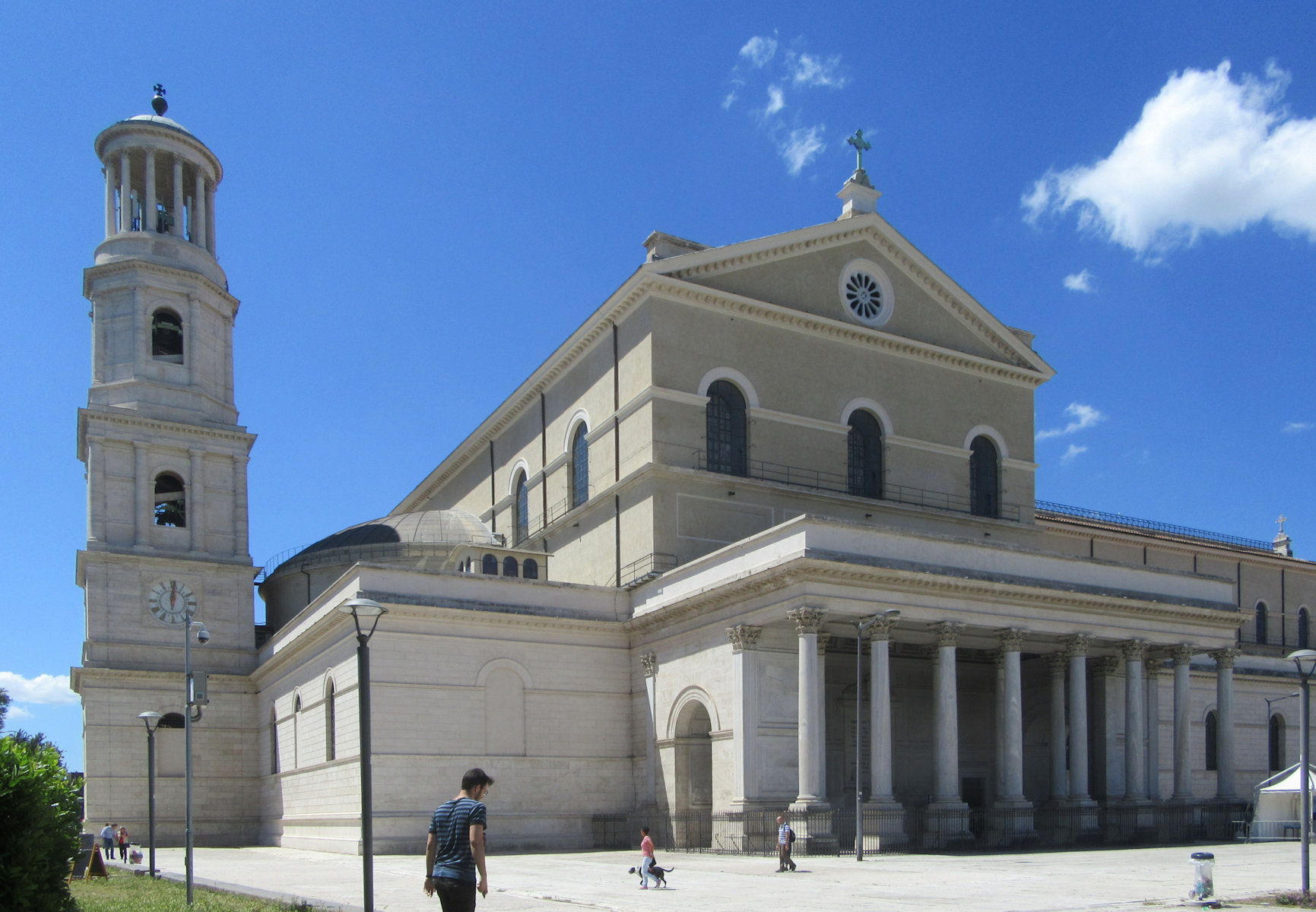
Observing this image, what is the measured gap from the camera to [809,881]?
72.5ft

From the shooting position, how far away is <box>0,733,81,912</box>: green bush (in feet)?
40.7

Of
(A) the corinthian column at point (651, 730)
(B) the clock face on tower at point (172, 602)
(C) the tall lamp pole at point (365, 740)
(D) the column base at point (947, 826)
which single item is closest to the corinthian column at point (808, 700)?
(D) the column base at point (947, 826)

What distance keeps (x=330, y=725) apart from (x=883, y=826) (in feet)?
55.0

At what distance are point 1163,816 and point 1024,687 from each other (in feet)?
21.7

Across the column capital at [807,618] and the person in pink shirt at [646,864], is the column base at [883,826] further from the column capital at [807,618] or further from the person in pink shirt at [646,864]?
the person in pink shirt at [646,864]

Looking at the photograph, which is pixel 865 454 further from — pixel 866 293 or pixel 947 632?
pixel 947 632

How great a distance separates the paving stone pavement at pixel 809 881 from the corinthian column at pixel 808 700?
78.9 inches

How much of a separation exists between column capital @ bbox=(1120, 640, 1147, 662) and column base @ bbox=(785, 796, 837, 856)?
1152cm

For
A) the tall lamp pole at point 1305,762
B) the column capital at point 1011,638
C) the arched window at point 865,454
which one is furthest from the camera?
the arched window at point 865,454

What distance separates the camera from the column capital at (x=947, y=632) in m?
30.8

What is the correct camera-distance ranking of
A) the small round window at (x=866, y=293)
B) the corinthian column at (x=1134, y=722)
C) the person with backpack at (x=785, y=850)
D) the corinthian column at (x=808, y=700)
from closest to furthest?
the person with backpack at (x=785, y=850)
the corinthian column at (x=808, y=700)
the corinthian column at (x=1134, y=722)
the small round window at (x=866, y=293)

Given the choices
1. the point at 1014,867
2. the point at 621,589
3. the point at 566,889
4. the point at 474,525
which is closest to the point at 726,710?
the point at 621,589

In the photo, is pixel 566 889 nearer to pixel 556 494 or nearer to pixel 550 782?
pixel 550 782

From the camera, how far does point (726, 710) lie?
3109 cm
